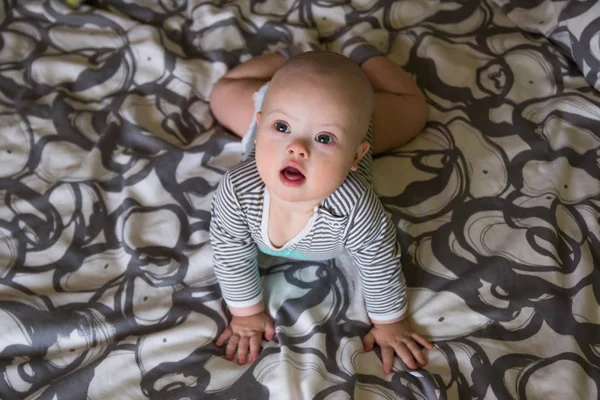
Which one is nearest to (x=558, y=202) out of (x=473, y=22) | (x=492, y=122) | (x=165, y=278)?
(x=492, y=122)

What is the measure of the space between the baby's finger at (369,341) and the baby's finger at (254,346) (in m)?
0.17

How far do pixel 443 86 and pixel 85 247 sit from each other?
0.78 meters

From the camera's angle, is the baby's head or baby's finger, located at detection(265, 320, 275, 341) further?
baby's finger, located at detection(265, 320, 275, 341)

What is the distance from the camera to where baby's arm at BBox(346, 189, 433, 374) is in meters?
0.88

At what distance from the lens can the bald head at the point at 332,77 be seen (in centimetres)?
73

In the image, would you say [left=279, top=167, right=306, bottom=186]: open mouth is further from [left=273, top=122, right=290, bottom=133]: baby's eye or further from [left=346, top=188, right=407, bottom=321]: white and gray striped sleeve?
[left=346, top=188, right=407, bottom=321]: white and gray striped sleeve

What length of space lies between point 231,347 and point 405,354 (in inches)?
10.6

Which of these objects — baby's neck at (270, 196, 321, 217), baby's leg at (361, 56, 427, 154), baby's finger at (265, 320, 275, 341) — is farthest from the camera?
baby's leg at (361, 56, 427, 154)

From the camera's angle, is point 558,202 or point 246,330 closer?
point 246,330

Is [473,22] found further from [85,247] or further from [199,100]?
[85,247]

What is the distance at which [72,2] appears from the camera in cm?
132

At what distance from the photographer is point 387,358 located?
0.90 meters

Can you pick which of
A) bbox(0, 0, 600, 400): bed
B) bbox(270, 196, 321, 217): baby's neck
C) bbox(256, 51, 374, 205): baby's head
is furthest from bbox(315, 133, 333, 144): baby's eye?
bbox(0, 0, 600, 400): bed

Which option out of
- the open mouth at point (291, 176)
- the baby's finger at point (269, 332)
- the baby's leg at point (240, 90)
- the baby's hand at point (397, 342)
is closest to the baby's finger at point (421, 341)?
the baby's hand at point (397, 342)
